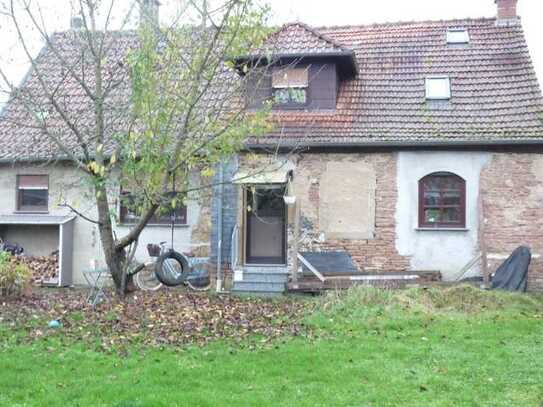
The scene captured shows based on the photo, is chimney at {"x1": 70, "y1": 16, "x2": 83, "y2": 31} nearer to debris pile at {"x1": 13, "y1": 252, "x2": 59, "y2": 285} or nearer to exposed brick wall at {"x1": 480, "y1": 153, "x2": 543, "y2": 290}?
debris pile at {"x1": 13, "y1": 252, "x2": 59, "y2": 285}

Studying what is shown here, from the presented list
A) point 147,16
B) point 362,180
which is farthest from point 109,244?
point 362,180

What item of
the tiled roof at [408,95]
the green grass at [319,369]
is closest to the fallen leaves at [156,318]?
the green grass at [319,369]

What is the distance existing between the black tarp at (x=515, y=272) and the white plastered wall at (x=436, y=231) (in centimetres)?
88

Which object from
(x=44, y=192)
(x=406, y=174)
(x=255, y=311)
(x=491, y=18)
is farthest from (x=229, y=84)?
(x=491, y=18)

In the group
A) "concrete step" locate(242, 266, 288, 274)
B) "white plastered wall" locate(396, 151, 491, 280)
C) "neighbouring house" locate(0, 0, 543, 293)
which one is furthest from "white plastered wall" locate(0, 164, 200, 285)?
"white plastered wall" locate(396, 151, 491, 280)

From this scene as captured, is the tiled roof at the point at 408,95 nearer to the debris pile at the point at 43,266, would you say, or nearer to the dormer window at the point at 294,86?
the dormer window at the point at 294,86

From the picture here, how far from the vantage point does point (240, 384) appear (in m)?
6.53

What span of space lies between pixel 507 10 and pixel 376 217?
7.91 meters

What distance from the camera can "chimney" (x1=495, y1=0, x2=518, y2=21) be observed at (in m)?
17.9

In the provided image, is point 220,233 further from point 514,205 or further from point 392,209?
point 514,205

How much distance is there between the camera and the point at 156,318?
10.2m

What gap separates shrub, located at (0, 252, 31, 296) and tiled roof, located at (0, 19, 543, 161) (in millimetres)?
2602

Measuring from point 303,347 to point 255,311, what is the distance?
125 inches

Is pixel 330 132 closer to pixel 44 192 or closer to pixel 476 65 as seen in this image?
pixel 476 65
